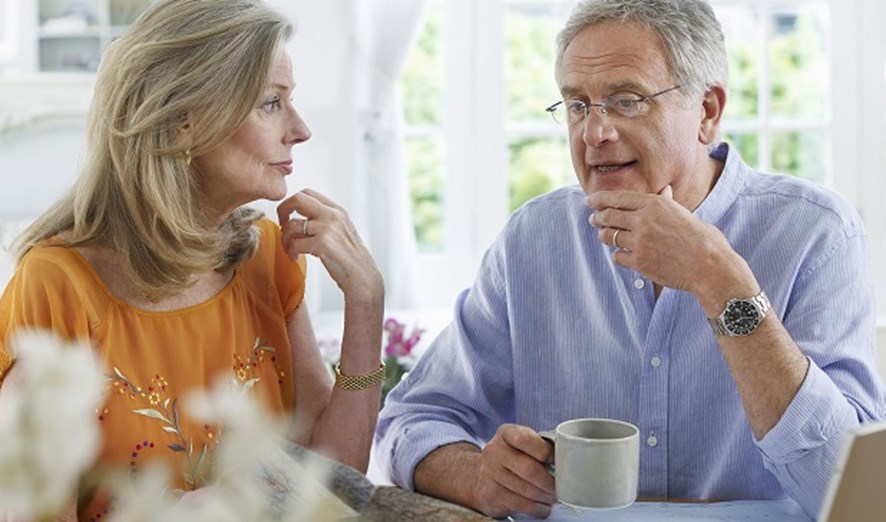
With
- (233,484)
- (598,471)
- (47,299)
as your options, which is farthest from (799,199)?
(233,484)

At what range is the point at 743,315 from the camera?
52.2 inches

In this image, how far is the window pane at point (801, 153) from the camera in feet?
11.7

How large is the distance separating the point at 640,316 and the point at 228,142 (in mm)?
657

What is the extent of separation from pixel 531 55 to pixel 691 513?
2550 mm

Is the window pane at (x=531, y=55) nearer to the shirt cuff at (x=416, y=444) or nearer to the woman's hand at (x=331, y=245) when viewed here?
the woman's hand at (x=331, y=245)

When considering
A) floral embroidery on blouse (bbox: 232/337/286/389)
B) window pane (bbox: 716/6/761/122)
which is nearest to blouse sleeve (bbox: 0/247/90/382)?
floral embroidery on blouse (bbox: 232/337/286/389)

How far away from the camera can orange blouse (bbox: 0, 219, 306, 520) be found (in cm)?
149

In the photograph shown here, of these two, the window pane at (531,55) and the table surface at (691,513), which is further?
the window pane at (531,55)

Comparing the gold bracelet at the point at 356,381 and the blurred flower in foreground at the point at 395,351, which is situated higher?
the gold bracelet at the point at 356,381

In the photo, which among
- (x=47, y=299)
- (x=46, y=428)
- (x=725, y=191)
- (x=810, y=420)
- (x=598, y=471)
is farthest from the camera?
(x=725, y=191)

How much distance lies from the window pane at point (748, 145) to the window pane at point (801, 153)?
6cm

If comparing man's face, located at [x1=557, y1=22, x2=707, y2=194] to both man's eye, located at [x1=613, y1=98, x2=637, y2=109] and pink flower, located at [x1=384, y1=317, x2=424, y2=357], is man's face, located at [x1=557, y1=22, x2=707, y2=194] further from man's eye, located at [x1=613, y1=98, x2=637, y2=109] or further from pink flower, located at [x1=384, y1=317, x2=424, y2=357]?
pink flower, located at [x1=384, y1=317, x2=424, y2=357]

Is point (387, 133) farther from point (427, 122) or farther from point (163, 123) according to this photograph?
point (163, 123)

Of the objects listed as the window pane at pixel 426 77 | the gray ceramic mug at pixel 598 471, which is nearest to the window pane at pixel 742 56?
the window pane at pixel 426 77
